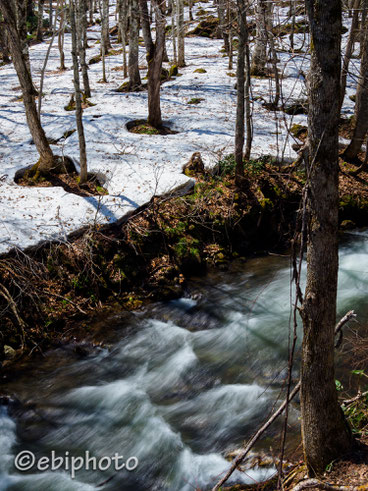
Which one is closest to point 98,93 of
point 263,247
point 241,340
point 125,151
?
point 125,151

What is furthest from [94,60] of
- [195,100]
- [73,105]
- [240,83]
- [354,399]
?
[354,399]

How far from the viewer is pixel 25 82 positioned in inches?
338

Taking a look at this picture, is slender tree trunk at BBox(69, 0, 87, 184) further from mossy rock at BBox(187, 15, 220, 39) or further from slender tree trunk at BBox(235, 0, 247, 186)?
mossy rock at BBox(187, 15, 220, 39)

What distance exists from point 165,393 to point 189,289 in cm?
264

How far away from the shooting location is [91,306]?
7.57m

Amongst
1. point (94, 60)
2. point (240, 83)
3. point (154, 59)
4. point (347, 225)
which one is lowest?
point (347, 225)

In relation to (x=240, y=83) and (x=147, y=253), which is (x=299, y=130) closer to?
(x=240, y=83)

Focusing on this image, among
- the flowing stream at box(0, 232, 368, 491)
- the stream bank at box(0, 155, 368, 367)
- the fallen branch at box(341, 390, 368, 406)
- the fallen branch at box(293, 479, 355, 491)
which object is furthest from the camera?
the stream bank at box(0, 155, 368, 367)

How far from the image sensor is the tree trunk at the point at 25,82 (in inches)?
308

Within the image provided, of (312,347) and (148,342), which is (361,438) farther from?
(148,342)

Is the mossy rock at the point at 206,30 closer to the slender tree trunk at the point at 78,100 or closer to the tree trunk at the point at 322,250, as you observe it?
the slender tree trunk at the point at 78,100

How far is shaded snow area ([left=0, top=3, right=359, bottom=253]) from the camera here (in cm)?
821

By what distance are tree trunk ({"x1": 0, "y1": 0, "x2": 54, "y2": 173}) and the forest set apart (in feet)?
0.12

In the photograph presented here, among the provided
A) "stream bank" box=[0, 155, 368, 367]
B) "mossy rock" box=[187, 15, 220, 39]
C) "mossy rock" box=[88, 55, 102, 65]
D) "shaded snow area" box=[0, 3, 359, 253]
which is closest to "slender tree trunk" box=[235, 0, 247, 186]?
"stream bank" box=[0, 155, 368, 367]
